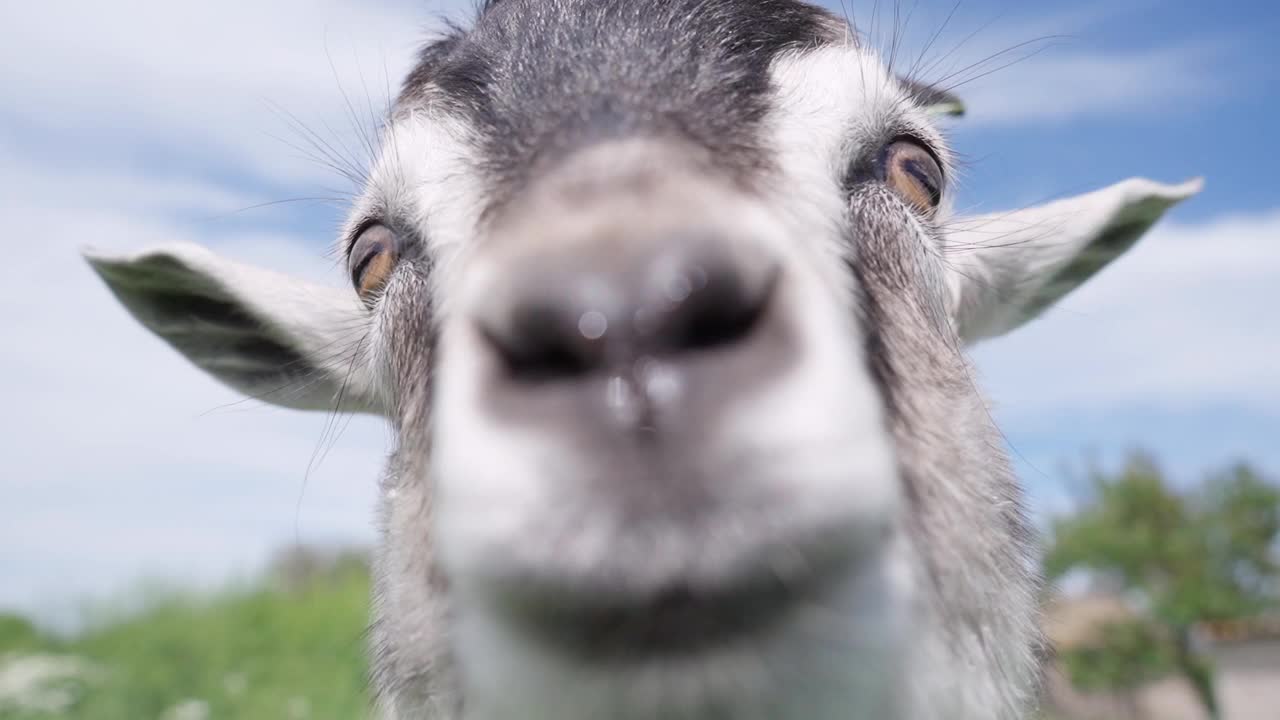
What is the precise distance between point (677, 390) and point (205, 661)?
18654 millimetres

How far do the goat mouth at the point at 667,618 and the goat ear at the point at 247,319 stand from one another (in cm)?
307

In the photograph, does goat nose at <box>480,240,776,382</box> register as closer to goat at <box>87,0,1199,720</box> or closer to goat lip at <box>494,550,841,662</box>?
goat at <box>87,0,1199,720</box>

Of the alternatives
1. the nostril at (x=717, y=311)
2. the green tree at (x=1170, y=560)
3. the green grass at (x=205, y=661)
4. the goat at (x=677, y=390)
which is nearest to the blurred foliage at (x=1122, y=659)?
the green tree at (x=1170, y=560)

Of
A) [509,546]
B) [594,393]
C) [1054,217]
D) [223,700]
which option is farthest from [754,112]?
[223,700]

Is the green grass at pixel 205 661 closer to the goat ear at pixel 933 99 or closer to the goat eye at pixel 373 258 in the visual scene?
the goat eye at pixel 373 258

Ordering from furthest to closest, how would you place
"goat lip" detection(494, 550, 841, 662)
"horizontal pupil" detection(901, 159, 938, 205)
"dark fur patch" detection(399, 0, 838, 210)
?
"horizontal pupil" detection(901, 159, 938, 205)
"dark fur patch" detection(399, 0, 838, 210)
"goat lip" detection(494, 550, 841, 662)

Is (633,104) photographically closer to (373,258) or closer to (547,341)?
(547,341)

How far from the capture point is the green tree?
70938 millimetres

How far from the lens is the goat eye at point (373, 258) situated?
13.1ft

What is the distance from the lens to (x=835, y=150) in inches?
140

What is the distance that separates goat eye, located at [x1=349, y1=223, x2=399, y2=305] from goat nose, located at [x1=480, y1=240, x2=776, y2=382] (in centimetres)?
210

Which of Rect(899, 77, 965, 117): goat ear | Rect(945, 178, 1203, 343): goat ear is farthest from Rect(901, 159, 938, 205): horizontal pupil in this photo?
Rect(945, 178, 1203, 343): goat ear

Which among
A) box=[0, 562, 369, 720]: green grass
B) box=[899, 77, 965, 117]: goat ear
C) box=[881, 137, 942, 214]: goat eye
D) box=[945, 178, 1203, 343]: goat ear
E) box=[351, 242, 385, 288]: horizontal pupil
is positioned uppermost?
box=[0, 562, 369, 720]: green grass

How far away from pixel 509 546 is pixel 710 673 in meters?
0.50
